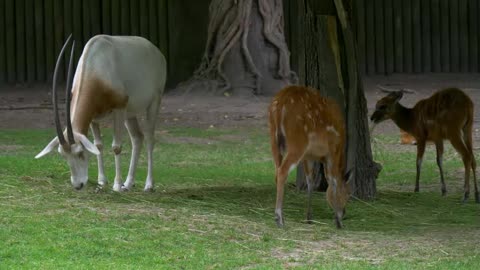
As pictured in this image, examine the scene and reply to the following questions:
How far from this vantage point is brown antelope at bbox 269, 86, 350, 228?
9.04m

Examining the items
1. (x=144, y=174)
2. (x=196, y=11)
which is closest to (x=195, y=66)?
(x=196, y=11)

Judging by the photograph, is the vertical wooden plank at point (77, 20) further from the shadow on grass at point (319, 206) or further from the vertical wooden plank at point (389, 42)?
the shadow on grass at point (319, 206)

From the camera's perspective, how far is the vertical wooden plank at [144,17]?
20.7 metres

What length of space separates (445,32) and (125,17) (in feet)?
19.3

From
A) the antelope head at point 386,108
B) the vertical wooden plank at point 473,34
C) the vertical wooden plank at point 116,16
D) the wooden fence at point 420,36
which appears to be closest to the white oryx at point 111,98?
the antelope head at point 386,108

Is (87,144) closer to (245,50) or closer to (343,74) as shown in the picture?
(343,74)

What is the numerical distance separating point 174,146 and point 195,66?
5.72 m

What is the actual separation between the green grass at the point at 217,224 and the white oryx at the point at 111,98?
0.30 meters

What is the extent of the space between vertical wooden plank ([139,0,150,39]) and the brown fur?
9706 mm

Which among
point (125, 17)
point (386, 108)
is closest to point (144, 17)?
point (125, 17)

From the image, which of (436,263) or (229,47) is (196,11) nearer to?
(229,47)

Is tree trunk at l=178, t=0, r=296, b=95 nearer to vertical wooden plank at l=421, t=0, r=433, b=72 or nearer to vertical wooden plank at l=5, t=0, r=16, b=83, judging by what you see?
vertical wooden plank at l=5, t=0, r=16, b=83

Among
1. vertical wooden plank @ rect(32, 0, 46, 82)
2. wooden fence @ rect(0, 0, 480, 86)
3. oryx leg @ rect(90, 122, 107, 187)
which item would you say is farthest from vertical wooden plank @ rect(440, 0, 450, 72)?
oryx leg @ rect(90, 122, 107, 187)

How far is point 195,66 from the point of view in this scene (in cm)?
2067
